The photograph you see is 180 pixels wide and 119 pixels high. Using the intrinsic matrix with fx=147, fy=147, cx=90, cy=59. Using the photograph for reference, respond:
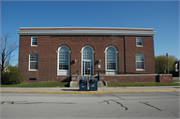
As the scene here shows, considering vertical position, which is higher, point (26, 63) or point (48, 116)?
point (26, 63)

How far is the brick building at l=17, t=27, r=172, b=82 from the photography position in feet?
72.1

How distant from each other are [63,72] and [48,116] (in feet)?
53.8

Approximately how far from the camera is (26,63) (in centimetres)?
2211

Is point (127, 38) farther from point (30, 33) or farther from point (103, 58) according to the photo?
point (30, 33)

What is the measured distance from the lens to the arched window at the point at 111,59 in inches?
886

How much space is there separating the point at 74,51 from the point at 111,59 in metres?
5.83

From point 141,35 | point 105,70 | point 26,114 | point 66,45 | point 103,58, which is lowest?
point 26,114

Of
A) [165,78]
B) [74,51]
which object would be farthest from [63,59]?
[165,78]

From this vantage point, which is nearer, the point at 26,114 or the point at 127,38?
the point at 26,114

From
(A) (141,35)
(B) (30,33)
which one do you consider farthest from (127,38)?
(B) (30,33)

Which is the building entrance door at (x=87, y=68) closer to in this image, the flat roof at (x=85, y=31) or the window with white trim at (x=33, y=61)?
the flat roof at (x=85, y=31)

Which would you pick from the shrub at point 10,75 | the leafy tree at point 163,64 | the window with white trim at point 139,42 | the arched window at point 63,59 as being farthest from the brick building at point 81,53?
the leafy tree at point 163,64

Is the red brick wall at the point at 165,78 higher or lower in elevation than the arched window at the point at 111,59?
lower

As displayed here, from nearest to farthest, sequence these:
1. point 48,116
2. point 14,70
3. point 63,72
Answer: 1. point 48,116
2. point 14,70
3. point 63,72
